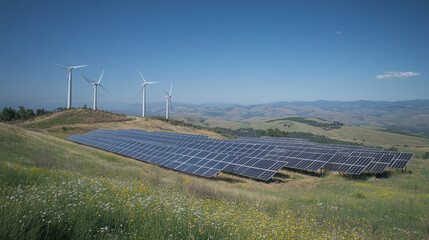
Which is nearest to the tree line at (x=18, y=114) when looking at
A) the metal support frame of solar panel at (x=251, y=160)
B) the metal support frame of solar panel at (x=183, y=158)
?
the metal support frame of solar panel at (x=183, y=158)

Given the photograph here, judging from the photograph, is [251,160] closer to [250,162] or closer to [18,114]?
[250,162]

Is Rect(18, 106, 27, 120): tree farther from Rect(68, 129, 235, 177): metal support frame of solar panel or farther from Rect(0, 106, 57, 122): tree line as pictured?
Rect(68, 129, 235, 177): metal support frame of solar panel

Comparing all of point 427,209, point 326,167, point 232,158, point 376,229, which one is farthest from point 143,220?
point 326,167

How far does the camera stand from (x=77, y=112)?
70.8m

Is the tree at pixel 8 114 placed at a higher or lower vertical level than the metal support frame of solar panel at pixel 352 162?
higher

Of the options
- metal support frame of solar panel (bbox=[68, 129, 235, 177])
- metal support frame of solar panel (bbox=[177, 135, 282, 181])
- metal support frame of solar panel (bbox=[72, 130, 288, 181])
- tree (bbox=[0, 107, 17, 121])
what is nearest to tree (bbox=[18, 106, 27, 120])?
tree (bbox=[0, 107, 17, 121])

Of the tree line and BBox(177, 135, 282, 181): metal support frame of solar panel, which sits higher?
the tree line

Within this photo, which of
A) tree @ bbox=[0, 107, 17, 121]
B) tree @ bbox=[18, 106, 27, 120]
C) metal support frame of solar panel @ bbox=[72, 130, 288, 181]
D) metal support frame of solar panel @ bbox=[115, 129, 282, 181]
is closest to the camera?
metal support frame of solar panel @ bbox=[72, 130, 288, 181]

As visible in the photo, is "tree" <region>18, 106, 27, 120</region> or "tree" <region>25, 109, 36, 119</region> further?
"tree" <region>18, 106, 27, 120</region>

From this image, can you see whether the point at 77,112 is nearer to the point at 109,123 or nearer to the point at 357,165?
the point at 109,123

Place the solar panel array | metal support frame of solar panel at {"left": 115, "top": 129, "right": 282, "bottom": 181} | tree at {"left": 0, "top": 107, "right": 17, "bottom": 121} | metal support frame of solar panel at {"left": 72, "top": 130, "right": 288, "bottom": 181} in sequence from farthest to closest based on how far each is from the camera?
tree at {"left": 0, "top": 107, "right": 17, "bottom": 121}, the solar panel array, metal support frame of solar panel at {"left": 115, "top": 129, "right": 282, "bottom": 181}, metal support frame of solar panel at {"left": 72, "top": 130, "right": 288, "bottom": 181}

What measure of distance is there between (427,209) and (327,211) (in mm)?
4999

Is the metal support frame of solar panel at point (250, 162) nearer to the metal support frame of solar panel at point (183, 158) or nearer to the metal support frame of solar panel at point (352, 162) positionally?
the metal support frame of solar panel at point (183, 158)

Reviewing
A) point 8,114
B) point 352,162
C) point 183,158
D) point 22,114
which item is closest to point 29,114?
point 22,114
